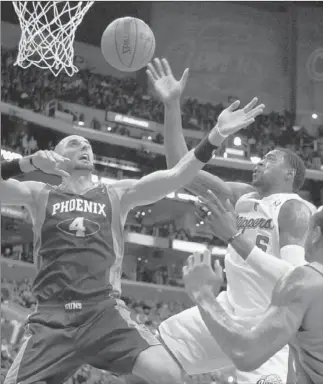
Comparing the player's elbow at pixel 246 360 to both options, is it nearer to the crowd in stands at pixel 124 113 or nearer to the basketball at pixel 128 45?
the basketball at pixel 128 45

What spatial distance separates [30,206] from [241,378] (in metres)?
1.72

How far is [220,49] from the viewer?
24625 millimetres

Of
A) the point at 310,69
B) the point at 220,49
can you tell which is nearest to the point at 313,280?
the point at 220,49

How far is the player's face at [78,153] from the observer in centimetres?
497

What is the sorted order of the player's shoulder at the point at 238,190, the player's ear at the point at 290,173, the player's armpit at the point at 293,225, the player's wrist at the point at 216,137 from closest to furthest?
the player's wrist at the point at 216,137, the player's armpit at the point at 293,225, the player's ear at the point at 290,173, the player's shoulder at the point at 238,190

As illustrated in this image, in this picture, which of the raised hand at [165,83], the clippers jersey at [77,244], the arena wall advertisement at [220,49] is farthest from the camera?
the arena wall advertisement at [220,49]

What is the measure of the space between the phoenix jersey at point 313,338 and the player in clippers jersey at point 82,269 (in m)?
1.13

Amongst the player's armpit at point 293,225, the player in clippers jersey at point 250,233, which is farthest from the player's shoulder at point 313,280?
the player's armpit at point 293,225

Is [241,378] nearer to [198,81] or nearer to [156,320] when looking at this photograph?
[156,320]

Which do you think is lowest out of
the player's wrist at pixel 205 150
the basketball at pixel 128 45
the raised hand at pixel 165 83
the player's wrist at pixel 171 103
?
the player's wrist at pixel 205 150

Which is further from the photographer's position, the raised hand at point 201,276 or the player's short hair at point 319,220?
the player's short hair at point 319,220

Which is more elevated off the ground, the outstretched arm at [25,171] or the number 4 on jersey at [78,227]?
the outstretched arm at [25,171]

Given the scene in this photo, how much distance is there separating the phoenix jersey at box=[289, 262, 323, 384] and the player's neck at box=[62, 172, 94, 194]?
2136mm

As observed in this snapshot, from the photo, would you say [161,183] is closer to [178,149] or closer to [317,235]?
[178,149]
